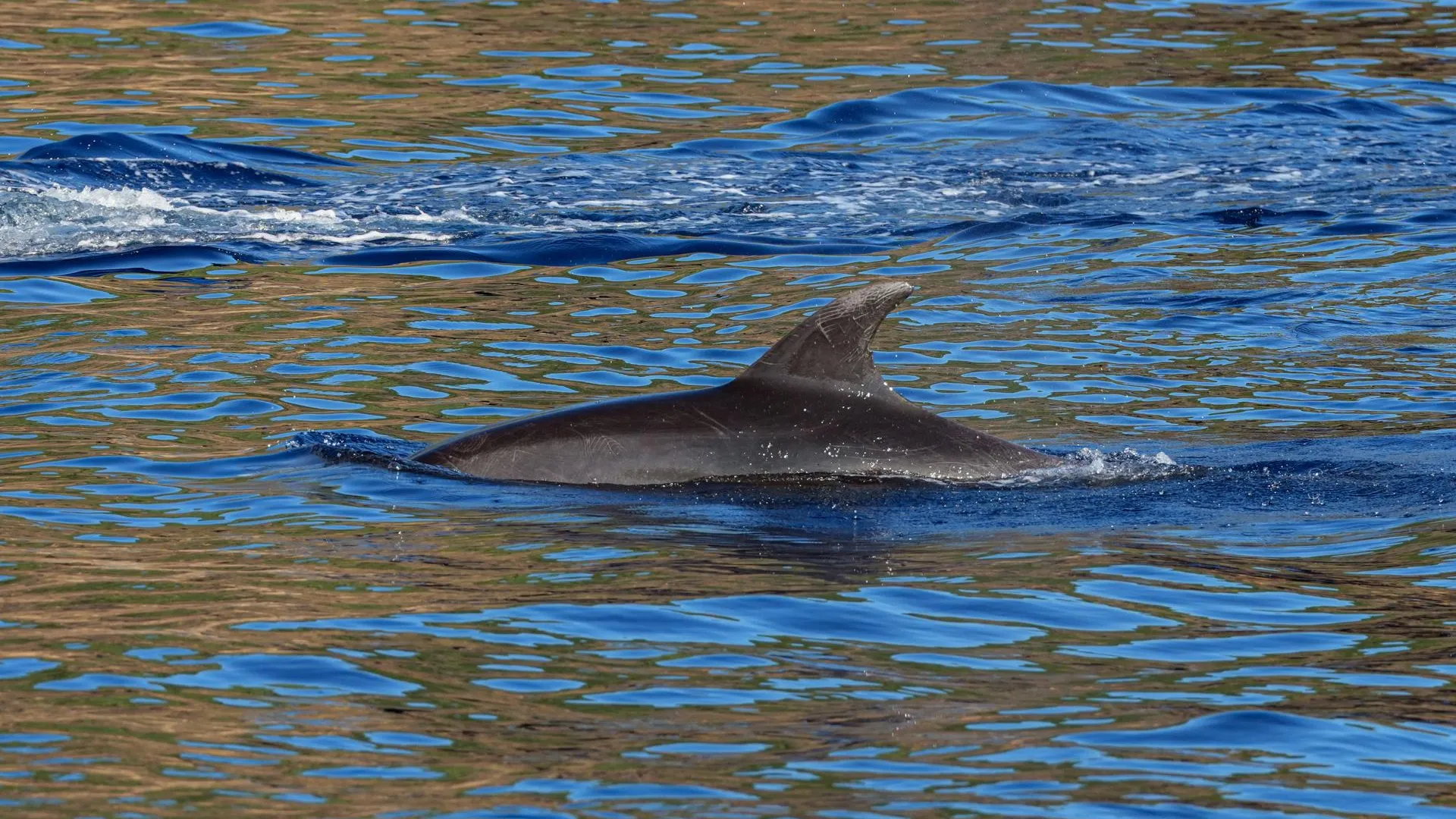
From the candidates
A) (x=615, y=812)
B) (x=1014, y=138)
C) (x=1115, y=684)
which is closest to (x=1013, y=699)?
(x=1115, y=684)

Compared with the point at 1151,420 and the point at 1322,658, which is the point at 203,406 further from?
the point at 1322,658

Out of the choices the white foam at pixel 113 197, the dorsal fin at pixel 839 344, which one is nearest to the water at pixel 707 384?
the white foam at pixel 113 197

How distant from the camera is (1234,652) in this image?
769cm

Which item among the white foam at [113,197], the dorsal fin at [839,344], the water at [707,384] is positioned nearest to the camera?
the water at [707,384]

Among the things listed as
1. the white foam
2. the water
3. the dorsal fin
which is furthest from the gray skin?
the white foam

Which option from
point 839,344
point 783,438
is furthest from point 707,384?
point 839,344

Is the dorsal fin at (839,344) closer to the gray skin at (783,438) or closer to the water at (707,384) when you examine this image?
the gray skin at (783,438)

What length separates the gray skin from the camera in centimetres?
983

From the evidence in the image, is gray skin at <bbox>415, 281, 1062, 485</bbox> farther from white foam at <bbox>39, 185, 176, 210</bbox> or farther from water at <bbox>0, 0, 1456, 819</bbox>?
white foam at <bbox>39, 185, 176, 210</bbox>

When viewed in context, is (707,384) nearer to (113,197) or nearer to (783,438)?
(783,438)

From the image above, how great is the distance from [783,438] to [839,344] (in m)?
0.58

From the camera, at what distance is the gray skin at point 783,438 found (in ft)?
32.2

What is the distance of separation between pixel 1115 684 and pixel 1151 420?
181 inches

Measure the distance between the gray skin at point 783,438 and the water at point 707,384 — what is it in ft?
0.58
